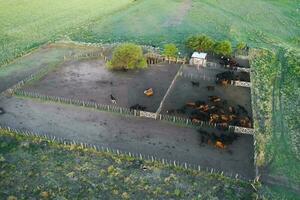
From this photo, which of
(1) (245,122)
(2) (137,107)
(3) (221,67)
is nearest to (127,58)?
(2) (137,107)

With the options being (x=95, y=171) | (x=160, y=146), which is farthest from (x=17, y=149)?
(x=160, y=146)

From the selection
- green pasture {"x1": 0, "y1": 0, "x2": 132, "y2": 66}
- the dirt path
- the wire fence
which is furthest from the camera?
the dirt path

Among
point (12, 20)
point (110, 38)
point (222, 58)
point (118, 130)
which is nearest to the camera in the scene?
point (118, 130)

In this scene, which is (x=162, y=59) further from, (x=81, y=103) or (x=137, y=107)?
(x=81, y=103)

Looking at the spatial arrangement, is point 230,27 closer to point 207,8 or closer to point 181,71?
point 207,8

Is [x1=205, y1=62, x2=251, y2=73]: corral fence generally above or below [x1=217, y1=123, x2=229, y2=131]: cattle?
above

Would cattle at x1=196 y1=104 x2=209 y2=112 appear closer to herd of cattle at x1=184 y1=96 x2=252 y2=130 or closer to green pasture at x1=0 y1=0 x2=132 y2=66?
herd of cattle at x1=184 y1=96 x2=252 y2=130

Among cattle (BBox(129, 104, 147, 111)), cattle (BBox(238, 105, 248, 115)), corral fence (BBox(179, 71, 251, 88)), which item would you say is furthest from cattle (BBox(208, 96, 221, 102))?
cattle (BBox(129, 104, 147, 111))

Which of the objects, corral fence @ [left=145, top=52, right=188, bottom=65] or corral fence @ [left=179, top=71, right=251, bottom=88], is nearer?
corral fence @ [left=179, top=71, right=251, bottom=88]
